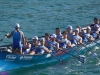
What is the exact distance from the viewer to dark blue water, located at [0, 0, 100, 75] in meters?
26.4

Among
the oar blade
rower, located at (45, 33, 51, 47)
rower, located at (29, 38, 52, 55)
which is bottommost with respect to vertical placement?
the oar blade

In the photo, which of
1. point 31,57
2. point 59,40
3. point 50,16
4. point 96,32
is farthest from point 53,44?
point 50,16

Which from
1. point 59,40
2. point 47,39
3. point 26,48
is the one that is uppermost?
point 47,39

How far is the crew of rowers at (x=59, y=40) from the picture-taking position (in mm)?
25281

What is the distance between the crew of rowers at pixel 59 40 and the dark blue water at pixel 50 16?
122cm

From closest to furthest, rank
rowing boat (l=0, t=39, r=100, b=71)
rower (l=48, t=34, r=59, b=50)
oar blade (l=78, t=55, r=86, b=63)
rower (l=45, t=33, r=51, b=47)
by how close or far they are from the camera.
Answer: rowing boat (l=0, t=39, r=100, b=71) < oar blade (l=78, t=55, r=86, b=63) < rower (l=48, t=34, r=59, b=50) < rower (l=45, t=33, r=51, b=47)

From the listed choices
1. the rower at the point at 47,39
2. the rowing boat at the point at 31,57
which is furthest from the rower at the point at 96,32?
the rower at the point at 47,39

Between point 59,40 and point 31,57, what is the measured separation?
304cm

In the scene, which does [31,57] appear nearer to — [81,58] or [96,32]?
[81,58]

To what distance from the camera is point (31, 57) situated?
2448 centimetres

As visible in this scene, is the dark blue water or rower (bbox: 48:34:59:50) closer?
rower (bbox: 48:34:59:50)

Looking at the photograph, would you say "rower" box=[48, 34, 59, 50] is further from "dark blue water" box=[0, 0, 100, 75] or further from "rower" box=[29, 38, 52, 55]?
"dark blue water" box=[0, 0, 100, 75]

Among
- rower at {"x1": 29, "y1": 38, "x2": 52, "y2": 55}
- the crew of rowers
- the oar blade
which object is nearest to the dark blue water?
the oar blade

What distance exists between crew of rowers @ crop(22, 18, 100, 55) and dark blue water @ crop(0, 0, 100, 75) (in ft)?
3.99
